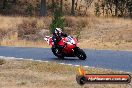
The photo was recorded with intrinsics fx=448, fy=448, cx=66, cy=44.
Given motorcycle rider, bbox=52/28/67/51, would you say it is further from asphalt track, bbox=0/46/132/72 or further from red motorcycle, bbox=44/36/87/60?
asphalt track, bbox=0/46/132/72

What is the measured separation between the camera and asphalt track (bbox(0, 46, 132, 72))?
16078mm

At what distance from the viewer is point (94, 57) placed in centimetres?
1833

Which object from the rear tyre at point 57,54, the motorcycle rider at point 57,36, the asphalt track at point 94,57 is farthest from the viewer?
the rear tyre at point 57,54

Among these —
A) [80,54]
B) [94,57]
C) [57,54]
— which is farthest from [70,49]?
[94,57]

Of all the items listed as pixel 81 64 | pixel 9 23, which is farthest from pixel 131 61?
pixel 9 23

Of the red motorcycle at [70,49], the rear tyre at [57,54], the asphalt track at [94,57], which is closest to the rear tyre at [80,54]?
the red motorcycle at [70,49]

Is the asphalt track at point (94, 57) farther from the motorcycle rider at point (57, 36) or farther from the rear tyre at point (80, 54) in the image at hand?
the motorcycle rider at point (57, 36)

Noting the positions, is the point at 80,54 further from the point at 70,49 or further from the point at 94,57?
the point at 94,57

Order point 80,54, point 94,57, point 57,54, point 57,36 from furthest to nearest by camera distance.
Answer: point 94,57
point 57,54
point 57,36
point 80,54

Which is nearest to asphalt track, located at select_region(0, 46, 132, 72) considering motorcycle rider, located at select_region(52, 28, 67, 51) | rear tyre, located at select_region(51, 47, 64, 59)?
rear tyre, located at select_region(51, 47, 64, 59)

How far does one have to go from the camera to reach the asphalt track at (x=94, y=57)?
16.1 meters

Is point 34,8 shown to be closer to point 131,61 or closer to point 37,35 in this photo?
point 37,35

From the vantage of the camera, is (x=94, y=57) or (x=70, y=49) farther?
(x=94, y=57)

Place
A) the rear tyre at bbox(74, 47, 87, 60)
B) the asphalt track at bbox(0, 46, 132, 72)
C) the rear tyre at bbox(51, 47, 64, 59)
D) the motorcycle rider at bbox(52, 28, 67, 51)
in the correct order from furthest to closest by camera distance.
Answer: the rear tyre at bbox(51, 47, 64, 59) → the motorcycle rider at bbox(52, 28, 67, 51) → the rear tyre at bbox(74, 47, 87, 60) → the asphalt track at bbox(0, 46, 132, 72)
